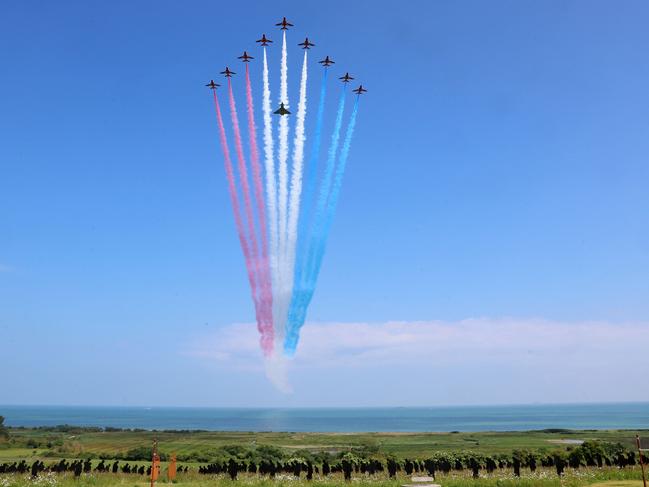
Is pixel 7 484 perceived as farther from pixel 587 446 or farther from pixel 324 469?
pixel 587 446

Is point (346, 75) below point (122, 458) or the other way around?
the other way around

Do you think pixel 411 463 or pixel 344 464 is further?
pixel 411 463

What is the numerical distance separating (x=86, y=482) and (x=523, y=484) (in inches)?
1200

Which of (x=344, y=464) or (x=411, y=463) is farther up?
(x=344, y=464)

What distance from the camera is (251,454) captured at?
6750 centimetres

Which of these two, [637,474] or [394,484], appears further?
[637,474]

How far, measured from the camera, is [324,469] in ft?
162

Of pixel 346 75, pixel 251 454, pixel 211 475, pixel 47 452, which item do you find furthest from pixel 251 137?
pixel 47 452

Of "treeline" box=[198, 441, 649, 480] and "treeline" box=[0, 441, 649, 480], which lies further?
"treeline" box=[198, 441, 649, 480]

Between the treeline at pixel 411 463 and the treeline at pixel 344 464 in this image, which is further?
the treeline at pixel 411 463

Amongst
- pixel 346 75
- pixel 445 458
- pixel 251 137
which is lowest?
pixel 445 458

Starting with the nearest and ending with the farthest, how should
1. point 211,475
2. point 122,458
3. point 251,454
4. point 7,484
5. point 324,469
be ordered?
point 7,484 < point 211,475 < point 324,469 < point 122,458 < point 251,454

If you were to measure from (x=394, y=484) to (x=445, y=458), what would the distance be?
2458 centimetres

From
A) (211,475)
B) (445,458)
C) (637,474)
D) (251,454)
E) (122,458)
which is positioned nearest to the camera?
(637,474)
